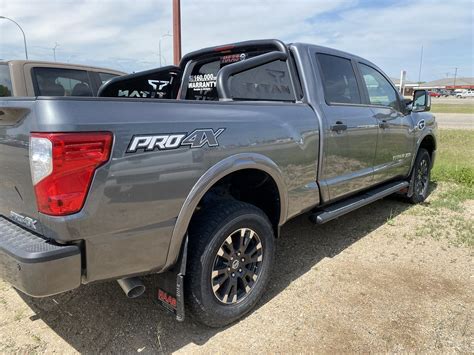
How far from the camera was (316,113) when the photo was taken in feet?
10.9

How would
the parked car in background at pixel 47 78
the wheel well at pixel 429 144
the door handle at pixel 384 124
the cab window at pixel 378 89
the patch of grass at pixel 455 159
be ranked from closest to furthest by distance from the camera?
the door handle at pixel 384 124 < the cab window at pixel 378 89 < the wheel well at pixel 429 144 < the parked car in background at pixel 47 78 < the patch of grass at pixel 455 159

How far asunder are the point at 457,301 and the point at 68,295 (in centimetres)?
309

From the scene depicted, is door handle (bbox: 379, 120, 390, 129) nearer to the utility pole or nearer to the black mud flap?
the black mud flap

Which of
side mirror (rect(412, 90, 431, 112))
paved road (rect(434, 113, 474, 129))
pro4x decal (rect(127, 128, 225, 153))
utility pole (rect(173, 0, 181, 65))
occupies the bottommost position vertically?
paved road (rect(434, 113, 474, 129))

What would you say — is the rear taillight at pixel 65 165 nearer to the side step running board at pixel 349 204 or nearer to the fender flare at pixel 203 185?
the fender flare at pixel 203 185

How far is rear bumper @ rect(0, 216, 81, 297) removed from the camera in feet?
A: 5.98

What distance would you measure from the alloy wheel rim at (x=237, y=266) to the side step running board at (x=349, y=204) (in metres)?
0.82

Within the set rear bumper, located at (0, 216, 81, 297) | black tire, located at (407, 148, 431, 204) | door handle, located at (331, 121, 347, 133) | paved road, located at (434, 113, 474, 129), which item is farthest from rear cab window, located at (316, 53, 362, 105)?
paved road, located at (434, 113, 474, 129)

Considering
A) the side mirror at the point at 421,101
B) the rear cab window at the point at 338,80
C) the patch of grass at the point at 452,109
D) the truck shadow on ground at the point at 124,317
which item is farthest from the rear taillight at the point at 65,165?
the patch of grass at the point at 452,109

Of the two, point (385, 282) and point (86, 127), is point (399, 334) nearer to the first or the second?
point (385, 282)

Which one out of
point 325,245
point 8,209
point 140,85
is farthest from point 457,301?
point 140,85

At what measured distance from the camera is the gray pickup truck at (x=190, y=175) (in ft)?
6.07

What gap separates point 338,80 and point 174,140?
7.60 ft

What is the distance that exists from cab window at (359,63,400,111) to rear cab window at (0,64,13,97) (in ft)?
16.4
